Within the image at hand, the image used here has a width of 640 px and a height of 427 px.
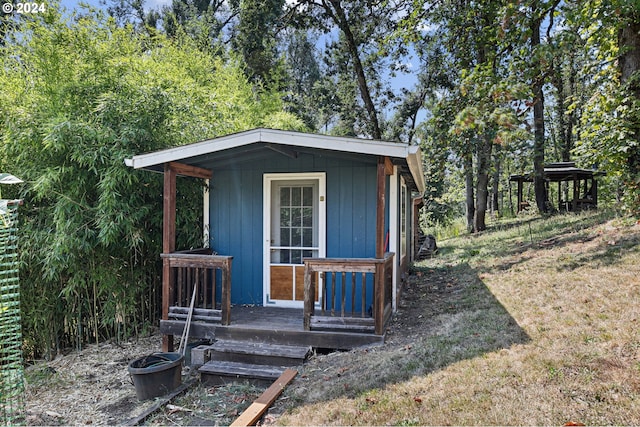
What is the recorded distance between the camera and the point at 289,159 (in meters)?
5.27

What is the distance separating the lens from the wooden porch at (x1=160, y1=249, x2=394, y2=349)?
4129mm

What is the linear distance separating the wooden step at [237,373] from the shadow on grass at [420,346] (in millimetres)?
392

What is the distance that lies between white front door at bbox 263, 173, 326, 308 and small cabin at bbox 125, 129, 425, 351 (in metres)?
0.01

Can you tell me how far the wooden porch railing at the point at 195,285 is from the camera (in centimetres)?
442

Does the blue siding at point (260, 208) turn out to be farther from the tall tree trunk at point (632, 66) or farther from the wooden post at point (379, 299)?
the tall tree trunk at point (632, 66)

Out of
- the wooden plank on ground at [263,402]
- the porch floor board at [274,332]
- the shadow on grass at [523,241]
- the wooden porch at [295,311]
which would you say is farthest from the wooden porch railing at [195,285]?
the shadow on grass at [523,241]

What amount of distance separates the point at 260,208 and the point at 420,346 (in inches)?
107

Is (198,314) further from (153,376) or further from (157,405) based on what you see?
(157,405)

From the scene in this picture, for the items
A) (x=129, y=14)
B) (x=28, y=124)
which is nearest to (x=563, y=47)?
(x=28, y=124)

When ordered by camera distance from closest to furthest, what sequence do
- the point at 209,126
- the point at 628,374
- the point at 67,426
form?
the point at 628,374 → the point at 67,426 → the point at 209,126

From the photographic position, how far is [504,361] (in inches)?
127

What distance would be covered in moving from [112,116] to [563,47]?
5.69 m

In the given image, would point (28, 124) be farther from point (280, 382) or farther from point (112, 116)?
point (280, 382)

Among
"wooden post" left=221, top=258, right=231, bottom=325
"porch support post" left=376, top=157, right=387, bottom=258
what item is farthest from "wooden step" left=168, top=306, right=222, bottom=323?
"porch support post" left=376, top=157, right=387, bottom=258
